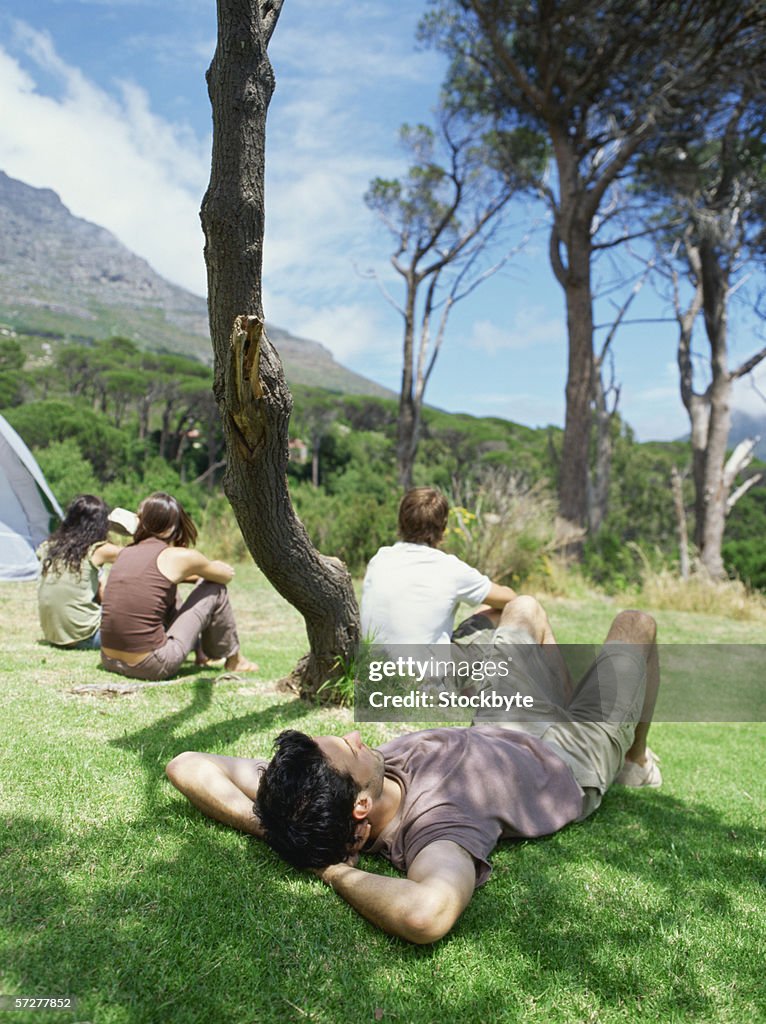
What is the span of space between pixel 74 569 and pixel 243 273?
265 cm

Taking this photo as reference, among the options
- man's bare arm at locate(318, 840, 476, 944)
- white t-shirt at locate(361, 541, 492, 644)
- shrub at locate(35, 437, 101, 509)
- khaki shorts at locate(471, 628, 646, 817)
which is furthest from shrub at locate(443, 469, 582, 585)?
shrub at locate(35, 437, 101, 509)

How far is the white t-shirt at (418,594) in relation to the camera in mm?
3408

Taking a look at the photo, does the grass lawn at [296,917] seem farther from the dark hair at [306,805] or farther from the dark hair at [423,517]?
the dark hair at [423,517]

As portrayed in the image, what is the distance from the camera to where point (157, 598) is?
3604mm

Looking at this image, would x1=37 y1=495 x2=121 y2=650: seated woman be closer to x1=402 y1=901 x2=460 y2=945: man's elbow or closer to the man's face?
the man's face

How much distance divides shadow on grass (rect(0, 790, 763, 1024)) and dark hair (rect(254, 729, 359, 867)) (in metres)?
0.10

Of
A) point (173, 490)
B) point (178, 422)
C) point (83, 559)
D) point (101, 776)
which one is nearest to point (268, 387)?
point (101, 776)

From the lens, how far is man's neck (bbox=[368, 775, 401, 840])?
6.52 ft

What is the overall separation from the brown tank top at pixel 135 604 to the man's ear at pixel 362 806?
6.49 ft

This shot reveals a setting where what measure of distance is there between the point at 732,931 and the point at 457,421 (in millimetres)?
47170

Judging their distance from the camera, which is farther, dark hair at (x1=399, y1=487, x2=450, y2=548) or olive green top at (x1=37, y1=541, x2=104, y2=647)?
olive green top at (x1=37, y1=541, x2=104, y2=647)

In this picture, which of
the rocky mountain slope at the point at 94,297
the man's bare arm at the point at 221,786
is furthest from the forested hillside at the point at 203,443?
the rocky mountain slope at the point at 94,297

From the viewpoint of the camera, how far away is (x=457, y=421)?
1903 inches

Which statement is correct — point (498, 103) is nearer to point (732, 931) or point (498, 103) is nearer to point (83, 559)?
point (83, 559)
